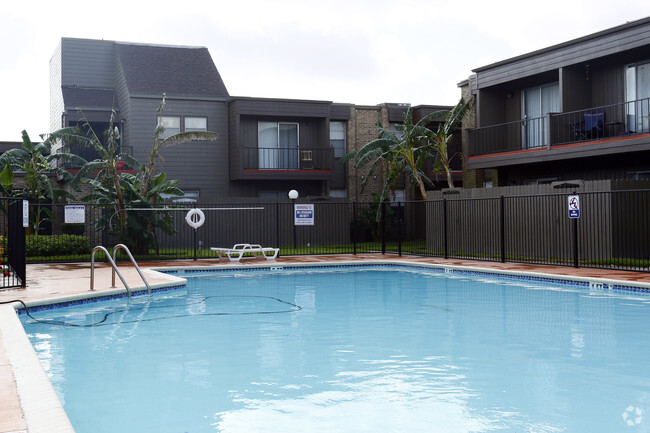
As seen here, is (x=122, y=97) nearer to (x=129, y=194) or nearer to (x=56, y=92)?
(x=56, y=92)

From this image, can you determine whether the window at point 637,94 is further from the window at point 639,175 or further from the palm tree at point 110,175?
the palm tree at point 110,175

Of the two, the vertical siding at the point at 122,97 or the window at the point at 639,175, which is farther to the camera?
the vertical siding at the point at 122,97

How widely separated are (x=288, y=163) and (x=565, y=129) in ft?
40.5

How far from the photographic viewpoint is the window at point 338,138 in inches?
1228

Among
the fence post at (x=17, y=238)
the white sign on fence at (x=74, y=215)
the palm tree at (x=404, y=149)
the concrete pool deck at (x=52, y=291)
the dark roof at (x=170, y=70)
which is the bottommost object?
the concrete pool deck at (x=52, y=291)

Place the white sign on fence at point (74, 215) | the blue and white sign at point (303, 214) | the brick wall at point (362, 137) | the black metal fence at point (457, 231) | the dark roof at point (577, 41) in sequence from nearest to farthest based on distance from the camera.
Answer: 1. the black metal fence at point (457, 231)
2. the dark roof at point (577, 41)
3. the white sign on fence at point (74, 215)
4. the blue and white sign at point (303, 214)
5. the brick wall at point (362, 137)

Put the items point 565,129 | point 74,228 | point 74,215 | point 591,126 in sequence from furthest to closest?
point 74,228 < point 565,129 < point 591,126 < point 74,215

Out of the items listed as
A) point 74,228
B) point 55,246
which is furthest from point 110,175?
point 74,228

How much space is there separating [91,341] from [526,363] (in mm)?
5503

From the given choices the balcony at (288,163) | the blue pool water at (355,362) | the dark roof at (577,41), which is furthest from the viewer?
the balcony at (288,163)

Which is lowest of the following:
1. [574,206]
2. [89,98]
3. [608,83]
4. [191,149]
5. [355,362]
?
[355,362]

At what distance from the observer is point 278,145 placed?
29781mm

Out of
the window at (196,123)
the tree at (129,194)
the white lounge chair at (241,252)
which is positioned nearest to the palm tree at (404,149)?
the white lounge chair at (241,252)

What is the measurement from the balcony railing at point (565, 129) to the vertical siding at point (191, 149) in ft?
35.3
